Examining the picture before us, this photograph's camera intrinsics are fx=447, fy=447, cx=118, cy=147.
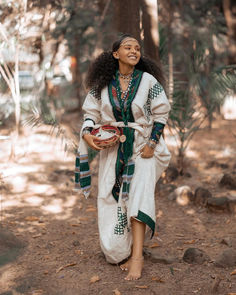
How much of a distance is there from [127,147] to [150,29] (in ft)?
7.82

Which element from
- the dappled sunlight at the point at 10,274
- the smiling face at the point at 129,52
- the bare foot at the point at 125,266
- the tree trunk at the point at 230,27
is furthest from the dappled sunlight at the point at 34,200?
the tree trunk at the point at 230,27

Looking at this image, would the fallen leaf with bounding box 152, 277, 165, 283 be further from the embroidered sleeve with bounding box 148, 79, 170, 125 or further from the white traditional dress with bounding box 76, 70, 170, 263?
the embroidered sleeve with bounding box 148, 79, 170, 125

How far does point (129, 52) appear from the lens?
10.8ft

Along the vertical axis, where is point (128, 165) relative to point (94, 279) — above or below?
above

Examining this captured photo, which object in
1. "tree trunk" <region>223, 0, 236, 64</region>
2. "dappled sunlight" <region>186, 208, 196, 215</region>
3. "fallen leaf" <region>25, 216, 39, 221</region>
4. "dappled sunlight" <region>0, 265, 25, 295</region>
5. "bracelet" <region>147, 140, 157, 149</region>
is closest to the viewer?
"bracelet" <region>147, 140, 157, 149</region>

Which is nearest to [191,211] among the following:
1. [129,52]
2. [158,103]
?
[158,103]

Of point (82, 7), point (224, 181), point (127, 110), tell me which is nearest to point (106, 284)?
point (127, 110)

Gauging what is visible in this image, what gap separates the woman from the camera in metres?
3.29

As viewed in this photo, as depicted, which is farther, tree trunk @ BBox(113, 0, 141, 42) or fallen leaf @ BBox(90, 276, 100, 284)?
tree trunk @ BBox(113, 0, 141, 42)

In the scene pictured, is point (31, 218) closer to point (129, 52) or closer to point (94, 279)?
point (94, 279)

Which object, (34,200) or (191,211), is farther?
(34,200)

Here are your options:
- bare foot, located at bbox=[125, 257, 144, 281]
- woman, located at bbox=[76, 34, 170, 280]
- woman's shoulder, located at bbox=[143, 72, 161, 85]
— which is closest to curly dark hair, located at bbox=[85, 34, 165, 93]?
woman, located at bbox=[76, 34, 170, 280]

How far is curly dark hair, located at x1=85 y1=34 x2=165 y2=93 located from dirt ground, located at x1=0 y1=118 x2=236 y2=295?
1.46m

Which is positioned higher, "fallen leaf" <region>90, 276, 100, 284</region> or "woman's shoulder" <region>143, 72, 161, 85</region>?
"woman's shoulder" <region>143, 72, 161, 85</region>
